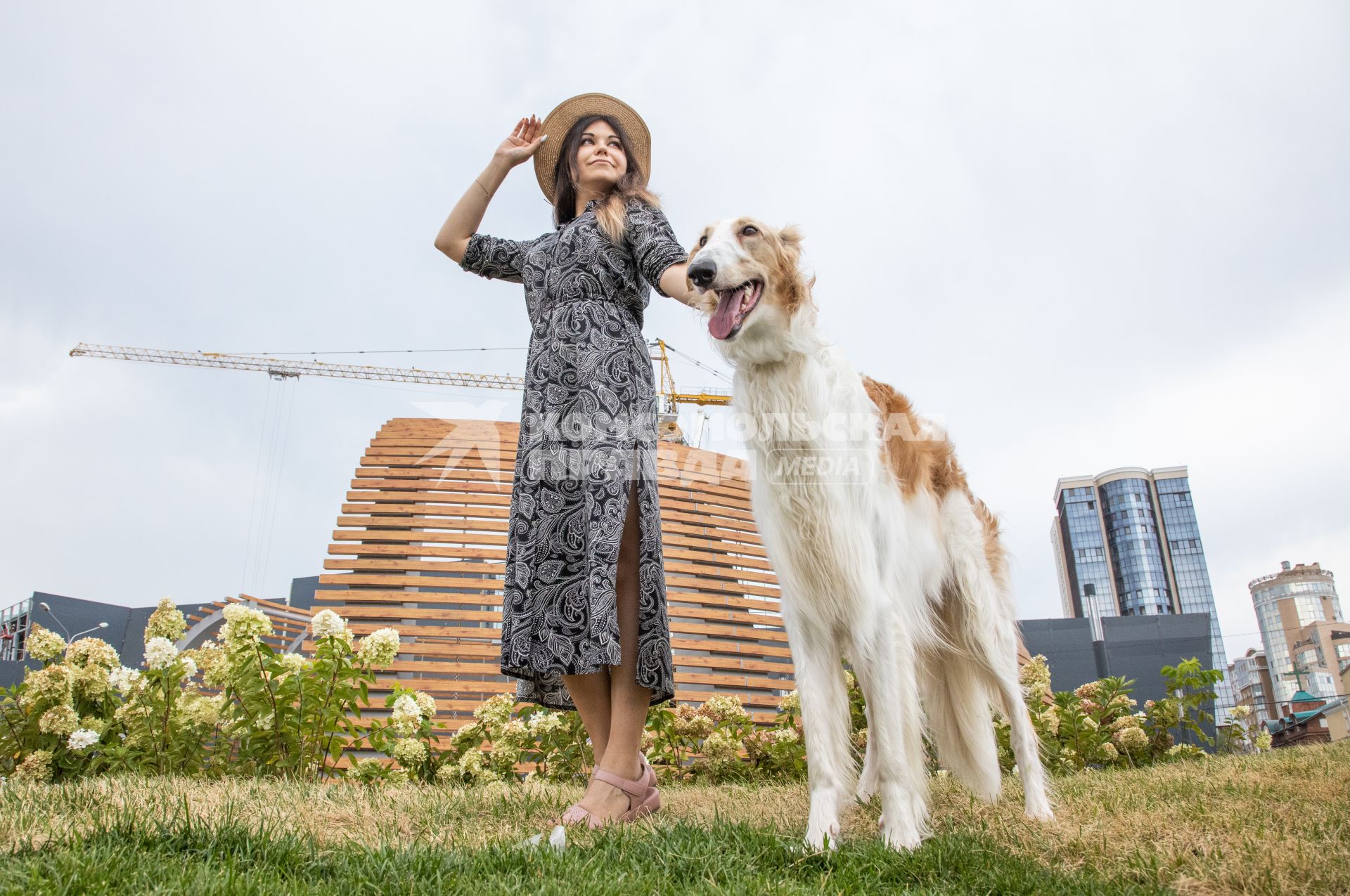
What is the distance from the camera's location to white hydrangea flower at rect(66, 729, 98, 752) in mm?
3869

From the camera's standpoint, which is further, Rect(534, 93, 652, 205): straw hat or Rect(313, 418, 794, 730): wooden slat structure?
Rect(313, 418, 794, 730): wooden slat structure

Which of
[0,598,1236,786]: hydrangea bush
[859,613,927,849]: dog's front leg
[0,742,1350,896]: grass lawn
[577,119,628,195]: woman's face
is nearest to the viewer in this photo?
[0,742,1350,896]: grass lawn

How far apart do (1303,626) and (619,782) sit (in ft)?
111

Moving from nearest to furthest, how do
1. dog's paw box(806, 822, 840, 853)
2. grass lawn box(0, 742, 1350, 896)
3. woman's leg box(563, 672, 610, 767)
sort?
grass lawn box(0, 742, 1350, 896), dog's paw box(806, 822, 840, 853), woman's leg box(563, 672, 610, 767)

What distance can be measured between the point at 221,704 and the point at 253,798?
183 cm

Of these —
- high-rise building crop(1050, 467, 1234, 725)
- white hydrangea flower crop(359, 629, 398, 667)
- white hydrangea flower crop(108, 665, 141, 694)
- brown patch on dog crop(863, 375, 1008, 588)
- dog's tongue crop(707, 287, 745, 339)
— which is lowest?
white hydrangea flower crop(108, 665, 141, 694)

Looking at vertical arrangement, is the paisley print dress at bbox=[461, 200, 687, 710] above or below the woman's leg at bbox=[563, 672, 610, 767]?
above

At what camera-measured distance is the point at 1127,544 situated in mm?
88188

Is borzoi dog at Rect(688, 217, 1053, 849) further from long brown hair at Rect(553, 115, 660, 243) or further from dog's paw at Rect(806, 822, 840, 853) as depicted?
long brown hair at Rect(553, 115, 660, 243)

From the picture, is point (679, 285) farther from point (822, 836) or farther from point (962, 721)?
point (962, 721)

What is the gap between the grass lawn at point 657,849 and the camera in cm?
153

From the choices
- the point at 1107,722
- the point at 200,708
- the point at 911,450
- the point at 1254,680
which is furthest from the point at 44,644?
the point at 1254,680

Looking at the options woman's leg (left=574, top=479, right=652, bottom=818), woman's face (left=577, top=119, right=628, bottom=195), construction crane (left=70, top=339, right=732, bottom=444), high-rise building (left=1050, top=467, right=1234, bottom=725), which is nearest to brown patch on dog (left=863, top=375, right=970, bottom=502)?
woman's leg (left=574, top=479, right=652, bottom=818)

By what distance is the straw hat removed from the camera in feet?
10.6
